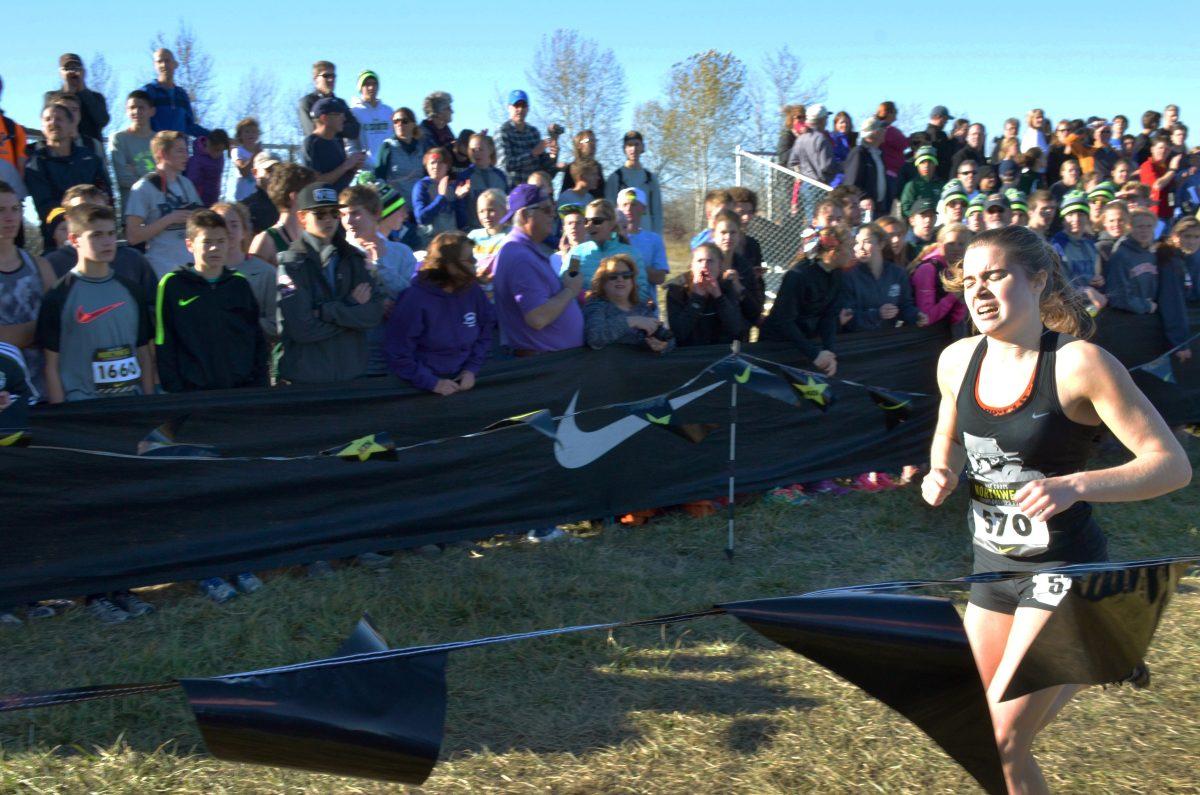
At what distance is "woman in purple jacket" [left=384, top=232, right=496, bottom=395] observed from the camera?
6141mm

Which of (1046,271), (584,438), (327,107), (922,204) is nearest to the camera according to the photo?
(1046,271)

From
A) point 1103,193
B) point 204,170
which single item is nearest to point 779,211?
point 1103,193

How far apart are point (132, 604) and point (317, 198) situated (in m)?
2.39

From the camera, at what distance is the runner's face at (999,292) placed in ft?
10.4

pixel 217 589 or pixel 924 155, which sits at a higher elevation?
pixel 924 155

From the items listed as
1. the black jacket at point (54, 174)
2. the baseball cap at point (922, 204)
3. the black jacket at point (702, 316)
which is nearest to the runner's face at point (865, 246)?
the black jacket at point (702, 316)

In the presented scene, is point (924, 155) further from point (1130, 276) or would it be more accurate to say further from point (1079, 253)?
point (1130, 276)

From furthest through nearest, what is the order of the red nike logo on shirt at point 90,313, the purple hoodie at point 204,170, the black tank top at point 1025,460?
the purple hoodie at point 204,170 < the red nike logo on shirt at point 90,313 < the black tank top at point 1025,460

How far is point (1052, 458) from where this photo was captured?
312 cm

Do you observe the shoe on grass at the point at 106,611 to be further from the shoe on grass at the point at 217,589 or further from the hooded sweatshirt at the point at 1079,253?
the hooded sweatshirt at the point at 1079,253

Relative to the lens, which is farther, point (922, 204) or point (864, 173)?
point (864, 173)

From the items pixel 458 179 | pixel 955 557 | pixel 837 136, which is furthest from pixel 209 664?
pixel 837 136

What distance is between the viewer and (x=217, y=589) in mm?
5598

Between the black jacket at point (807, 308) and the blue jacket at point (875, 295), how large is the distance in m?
0.36
